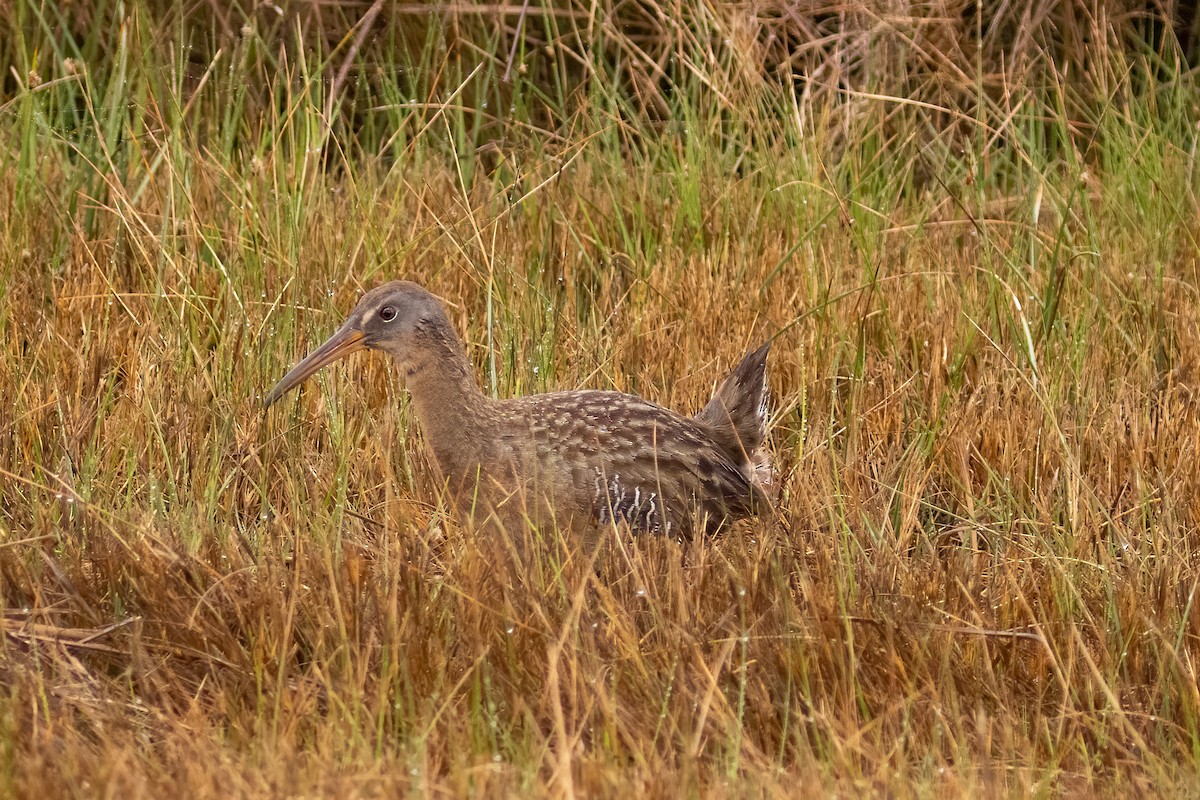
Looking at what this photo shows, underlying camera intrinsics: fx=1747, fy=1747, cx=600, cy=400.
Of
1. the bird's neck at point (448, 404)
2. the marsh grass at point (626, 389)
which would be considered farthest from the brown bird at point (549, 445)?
the marsh grass at point (626, 389)

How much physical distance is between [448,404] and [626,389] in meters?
0.99

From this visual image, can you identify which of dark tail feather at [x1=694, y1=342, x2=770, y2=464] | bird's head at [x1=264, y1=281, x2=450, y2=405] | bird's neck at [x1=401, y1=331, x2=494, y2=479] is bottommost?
dark tail feather at [x1=694, y1=342, x2=770, y2=464]

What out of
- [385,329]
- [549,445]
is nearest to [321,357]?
[385,329]

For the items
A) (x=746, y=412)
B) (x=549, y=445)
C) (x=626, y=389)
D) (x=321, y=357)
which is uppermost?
(x=321, y=357)

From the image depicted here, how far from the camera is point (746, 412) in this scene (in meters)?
4.75

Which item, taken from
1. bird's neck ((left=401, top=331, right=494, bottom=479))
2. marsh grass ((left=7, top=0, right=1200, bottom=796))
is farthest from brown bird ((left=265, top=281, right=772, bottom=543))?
marsh grass ((left=7, top=0, right=1200, bottom=796))

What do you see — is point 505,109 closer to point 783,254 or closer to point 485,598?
point 783,254

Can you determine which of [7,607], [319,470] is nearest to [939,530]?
[319,470]

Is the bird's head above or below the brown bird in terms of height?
above

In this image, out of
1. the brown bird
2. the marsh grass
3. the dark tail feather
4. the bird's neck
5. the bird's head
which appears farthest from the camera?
the dark tail feather

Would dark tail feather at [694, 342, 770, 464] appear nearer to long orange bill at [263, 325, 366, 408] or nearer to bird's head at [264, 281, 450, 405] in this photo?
bird's head at [264, 281, 450, 405]

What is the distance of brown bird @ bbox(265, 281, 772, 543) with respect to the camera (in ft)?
14.0

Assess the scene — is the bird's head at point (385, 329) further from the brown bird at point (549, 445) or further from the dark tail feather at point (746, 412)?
the dark tail feather at point (746, 412)

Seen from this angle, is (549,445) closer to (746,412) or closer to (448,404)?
(448,404)
